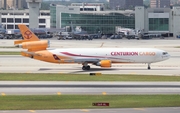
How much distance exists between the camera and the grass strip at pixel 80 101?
41.8 meters

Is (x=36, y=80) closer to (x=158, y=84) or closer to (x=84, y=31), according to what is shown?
(x=158, y=84)

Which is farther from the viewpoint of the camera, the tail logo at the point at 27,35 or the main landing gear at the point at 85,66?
the tail logo at the point at 27,35

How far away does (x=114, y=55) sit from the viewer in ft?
240

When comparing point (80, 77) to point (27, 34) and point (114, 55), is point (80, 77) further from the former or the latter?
point (27, 34)

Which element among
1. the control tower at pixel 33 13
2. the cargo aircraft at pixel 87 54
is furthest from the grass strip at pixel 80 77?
the control tower at pixel 33 13

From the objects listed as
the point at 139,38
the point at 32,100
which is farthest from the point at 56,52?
the point at 139,38

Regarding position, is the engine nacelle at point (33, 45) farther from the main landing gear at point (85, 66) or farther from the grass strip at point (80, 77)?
the grass strip at point (80, 77)

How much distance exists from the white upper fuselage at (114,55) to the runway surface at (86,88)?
1686cm

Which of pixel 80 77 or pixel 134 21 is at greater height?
pixel 134 21

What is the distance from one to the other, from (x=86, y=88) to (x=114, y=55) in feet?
70.1

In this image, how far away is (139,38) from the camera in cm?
17000

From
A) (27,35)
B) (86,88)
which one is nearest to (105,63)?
(27,35)

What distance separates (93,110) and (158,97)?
29.9 ft

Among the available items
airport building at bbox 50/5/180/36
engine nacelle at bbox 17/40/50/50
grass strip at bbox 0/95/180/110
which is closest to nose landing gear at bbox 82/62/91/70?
engine nacelle at bbox 17/40/50/50
